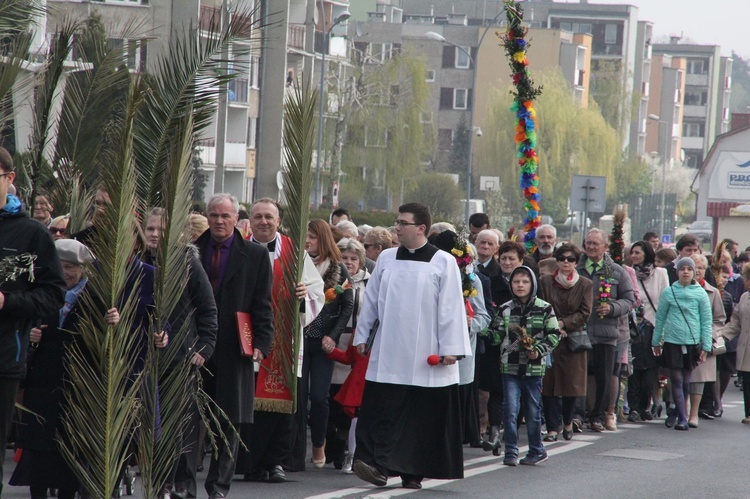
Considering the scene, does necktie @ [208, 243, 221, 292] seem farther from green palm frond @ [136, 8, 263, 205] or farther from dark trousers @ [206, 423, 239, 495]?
green palm frond @ [136, 8, 263, 205]

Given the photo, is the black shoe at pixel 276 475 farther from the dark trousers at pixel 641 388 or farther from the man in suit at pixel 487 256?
the dark trousers at pixel 641 388

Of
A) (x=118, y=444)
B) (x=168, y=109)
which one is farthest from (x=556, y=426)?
(x=118, y=444)

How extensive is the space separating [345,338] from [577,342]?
2927mm

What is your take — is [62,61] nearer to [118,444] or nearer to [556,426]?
[118,444]

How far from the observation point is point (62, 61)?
374 inches

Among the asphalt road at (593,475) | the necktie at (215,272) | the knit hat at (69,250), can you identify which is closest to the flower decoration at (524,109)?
the asphalt road at (593,475)

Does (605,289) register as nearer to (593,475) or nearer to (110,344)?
(593,475)

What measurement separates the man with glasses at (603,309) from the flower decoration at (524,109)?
4.58 feet

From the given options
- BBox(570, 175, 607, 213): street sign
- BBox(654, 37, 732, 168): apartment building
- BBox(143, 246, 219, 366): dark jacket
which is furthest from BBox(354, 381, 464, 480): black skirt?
BBox(654, 37, 732, 168): apartment building

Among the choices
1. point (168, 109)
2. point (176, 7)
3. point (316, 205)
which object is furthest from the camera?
point (316, 205)

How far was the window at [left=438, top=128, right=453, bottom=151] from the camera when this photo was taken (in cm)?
9475

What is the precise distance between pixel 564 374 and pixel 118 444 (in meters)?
7.63

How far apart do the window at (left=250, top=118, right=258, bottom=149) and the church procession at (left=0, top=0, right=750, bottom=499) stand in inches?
1958

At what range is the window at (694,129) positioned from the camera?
14150cm
